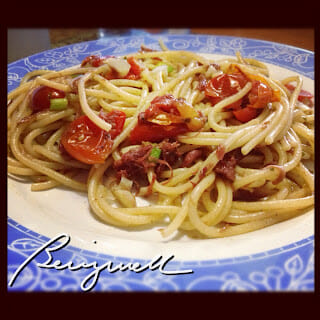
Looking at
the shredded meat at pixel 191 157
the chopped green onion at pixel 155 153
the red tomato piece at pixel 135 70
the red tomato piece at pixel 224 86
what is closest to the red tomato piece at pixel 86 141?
the chopped green onion at pixel 155 153

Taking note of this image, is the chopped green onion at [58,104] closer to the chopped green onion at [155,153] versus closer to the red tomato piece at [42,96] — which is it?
the red tomato piece at [42,96]

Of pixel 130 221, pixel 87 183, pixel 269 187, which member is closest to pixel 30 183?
pixel 87 183

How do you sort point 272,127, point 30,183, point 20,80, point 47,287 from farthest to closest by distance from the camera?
point 20,80
point 30,183
point 272,127
point 47,287

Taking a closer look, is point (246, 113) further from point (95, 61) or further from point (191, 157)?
point (95, 61)

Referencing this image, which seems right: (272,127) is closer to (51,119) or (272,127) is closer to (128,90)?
(128,90)

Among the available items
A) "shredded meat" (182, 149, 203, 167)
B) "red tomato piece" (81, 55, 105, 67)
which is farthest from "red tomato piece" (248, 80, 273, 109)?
"red tomato piece" (81, 55, 105, 67)

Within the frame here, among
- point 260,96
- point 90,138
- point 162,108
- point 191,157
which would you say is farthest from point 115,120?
point 260,96

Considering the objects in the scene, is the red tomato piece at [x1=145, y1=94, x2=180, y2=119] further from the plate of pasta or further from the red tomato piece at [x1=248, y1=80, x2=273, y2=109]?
the red tomato piece at [x1=248, y1=80, x2=273, y2=109]
